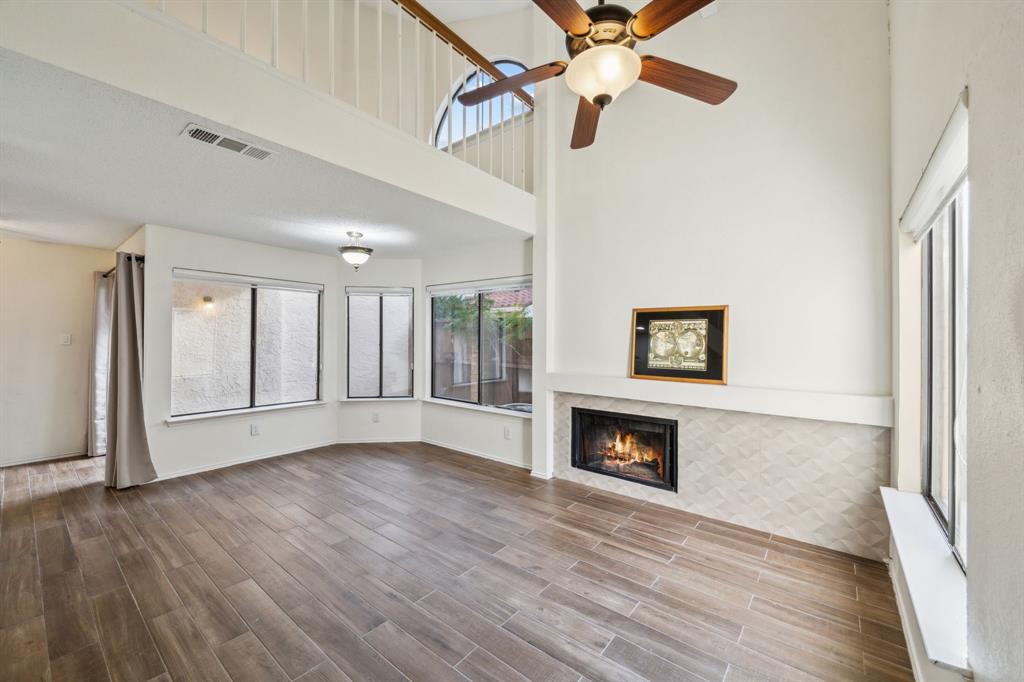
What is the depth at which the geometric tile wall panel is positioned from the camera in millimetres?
2742

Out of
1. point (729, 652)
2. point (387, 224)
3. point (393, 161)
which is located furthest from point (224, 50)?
point (729, 652)

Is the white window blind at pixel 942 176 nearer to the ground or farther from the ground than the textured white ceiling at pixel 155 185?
nearer to the ground

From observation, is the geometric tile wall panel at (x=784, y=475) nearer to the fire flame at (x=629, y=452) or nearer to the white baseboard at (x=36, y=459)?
the fire flame at (x=629, y=452)

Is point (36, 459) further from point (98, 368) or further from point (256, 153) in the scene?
point (256, 153)

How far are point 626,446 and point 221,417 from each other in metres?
4.31

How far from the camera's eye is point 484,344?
5191 mm

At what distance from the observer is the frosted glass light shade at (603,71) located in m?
1.87

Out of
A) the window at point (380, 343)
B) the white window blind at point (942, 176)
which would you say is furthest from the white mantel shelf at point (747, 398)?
the window at point (380, 343)

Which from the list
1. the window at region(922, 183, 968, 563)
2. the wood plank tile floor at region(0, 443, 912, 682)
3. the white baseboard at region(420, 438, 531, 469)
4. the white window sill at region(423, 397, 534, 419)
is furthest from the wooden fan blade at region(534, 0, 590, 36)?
the white baseboard at region(420, 438, 531, 469)

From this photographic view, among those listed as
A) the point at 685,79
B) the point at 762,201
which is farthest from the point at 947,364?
the point at 685,79

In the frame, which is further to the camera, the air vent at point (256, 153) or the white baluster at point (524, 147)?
the white baluster at point (524, 147)

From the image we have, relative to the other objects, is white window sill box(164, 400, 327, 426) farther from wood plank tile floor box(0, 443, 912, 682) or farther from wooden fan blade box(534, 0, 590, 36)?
wooden fan blade box(534, 0, 590, 36)

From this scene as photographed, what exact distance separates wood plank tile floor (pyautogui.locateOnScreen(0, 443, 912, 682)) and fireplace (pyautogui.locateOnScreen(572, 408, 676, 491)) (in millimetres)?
288

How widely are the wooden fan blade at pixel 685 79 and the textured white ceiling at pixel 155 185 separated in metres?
1.79
